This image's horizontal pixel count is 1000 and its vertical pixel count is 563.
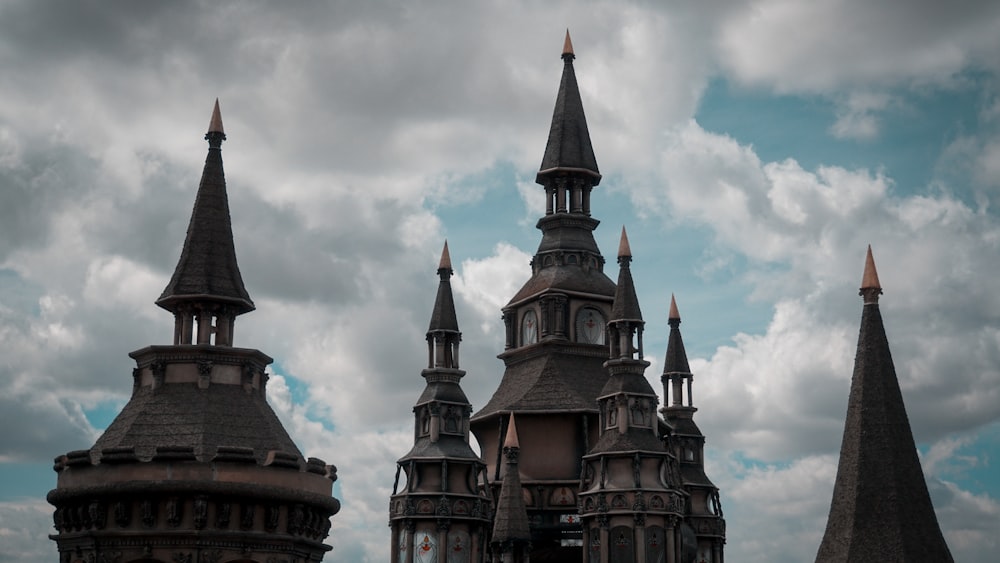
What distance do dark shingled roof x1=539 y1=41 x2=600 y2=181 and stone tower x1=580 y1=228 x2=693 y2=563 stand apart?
17.3m

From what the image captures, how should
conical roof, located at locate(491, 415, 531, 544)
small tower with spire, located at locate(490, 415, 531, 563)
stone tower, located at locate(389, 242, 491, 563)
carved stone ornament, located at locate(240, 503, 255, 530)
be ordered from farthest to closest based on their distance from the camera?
stone tower, located at locate(389, 242, 491, 563) < conical roof, located at locate(491, 415, 531, 544) < small tower with spire, located at locate(490, 415, 531, 563) < carved stone ornament, located at locate(240, 503, 255, 530)

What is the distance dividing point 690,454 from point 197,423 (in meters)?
53.9

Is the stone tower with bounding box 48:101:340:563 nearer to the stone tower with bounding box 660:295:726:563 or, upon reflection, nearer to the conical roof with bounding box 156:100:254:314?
the conical roof with bounding box 156:100:254:314

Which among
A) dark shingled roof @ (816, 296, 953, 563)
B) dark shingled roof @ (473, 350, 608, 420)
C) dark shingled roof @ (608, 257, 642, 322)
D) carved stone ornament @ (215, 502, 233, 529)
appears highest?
dark shingled roof @ (608, 257, 642, 322)

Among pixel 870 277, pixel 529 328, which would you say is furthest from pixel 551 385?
pixel 870 277

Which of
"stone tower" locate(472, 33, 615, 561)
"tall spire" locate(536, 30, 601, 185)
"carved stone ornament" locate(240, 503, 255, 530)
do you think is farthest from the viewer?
"tall spire" locate(536, 30, 601, 185)

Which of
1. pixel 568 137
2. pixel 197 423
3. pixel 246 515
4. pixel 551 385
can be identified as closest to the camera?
pixel 246 515

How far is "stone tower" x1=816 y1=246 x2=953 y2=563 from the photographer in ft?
135

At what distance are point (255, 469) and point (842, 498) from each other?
1831 centimetres

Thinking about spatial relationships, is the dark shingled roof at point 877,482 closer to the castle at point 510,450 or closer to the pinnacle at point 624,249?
the castle at point 510,450

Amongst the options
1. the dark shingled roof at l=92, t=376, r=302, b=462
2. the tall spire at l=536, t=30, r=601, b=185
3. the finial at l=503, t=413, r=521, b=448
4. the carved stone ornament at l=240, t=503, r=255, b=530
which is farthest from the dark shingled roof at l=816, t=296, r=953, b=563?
the tall spire at l=536, t=30, r=601, b=185

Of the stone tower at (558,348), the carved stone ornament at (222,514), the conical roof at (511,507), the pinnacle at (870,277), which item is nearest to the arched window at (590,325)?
the stone tower at (558,348)

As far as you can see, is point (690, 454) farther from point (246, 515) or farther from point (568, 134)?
point (246, 515)

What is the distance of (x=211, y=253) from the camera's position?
40.2 metres
